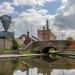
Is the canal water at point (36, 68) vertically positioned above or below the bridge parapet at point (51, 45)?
below

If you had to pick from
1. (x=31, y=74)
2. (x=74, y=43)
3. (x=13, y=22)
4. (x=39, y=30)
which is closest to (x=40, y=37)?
(x=39, y=30)

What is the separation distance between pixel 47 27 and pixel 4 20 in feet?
72.4

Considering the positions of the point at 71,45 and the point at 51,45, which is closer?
the point at 51,45

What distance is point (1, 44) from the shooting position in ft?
257

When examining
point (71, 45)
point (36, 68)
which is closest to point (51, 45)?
point (71, 45)

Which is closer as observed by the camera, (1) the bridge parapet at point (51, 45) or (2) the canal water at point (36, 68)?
(2) the canal water at point (36, 68)

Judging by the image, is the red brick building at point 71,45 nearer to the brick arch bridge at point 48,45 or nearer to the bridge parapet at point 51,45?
the brick arch bridge at point 48,45

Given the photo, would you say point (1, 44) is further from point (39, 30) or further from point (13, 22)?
point (39, 30)

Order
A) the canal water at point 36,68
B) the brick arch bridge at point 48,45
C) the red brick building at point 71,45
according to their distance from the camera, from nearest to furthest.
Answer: the canal water at point 36,68 → the brick arch bridge at point 48,45 → the red brick building at point 71,45

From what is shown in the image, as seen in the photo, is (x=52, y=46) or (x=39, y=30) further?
(x=39, y=30)

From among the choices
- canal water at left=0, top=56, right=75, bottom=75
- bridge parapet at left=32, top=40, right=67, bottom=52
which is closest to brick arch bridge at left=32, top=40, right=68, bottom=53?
bridge parapet at left=32, top=40, right=67, bottom=52

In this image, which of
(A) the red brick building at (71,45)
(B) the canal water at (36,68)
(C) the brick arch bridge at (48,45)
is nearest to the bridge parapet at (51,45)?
(C) the brick arch bridge at (48,45)

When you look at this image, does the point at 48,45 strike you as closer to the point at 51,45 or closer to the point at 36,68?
the point at 51,45

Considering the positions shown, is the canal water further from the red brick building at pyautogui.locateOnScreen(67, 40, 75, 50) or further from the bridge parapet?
the red brick building at pyautogui.locateOnScreen(67, 40, 75, 50)
